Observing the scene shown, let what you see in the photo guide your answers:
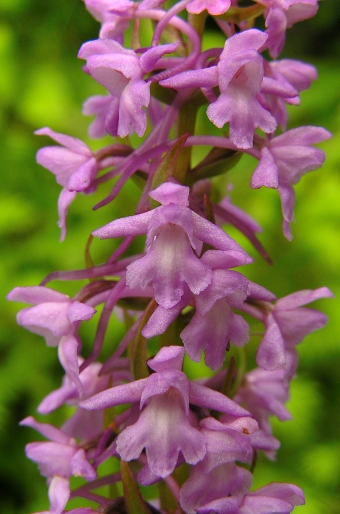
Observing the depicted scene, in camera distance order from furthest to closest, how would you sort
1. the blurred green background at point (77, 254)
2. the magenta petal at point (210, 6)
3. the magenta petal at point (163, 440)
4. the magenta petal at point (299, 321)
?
the blurred green background at point (77, 254)
the magenta petal at point (299, 321)
the magenta petal at point (210, 6)
the magenta petal at point (163, 440)

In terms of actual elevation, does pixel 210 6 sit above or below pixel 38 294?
above

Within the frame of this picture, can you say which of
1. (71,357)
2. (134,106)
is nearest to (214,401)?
(71,357)

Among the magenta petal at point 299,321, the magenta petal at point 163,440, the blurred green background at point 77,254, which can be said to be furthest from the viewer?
the blurred green background at point 77,254

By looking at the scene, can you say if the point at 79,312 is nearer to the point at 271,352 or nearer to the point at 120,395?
the point at 120,395

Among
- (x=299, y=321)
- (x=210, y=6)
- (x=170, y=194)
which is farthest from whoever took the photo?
(x=299, y=321)

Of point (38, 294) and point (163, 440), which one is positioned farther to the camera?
point (38, 294)

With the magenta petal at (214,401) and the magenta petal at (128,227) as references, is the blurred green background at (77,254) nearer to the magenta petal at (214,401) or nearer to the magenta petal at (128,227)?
the magenta petal at (214,401)

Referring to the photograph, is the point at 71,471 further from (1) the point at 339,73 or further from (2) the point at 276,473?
(1) the point at 339,73

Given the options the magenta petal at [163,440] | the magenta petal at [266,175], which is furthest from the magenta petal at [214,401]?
the magenta petal at [266,175]

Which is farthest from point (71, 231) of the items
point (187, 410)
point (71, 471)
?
point (187, 410)
